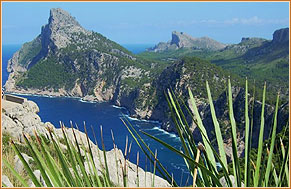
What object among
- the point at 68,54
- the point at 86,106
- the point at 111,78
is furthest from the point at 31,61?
the point at 86,106

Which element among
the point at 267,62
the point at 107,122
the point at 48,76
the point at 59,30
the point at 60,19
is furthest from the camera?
the point at 60,19

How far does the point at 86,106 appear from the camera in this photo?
79375 millimetres

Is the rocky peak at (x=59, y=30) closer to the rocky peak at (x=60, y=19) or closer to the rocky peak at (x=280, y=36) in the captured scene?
the rocky peak at (x=60, y=19)

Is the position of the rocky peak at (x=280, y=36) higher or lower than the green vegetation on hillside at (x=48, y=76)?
higher

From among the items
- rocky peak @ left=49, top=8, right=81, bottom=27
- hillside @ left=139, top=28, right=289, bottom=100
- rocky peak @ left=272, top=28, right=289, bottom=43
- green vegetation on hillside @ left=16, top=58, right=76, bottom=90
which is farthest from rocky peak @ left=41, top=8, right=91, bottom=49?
rocky peak @ left=272, top=28, right=289, bottom=43

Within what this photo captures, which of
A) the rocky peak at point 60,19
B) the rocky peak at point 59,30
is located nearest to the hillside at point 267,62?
the rocky peak at point 59,30

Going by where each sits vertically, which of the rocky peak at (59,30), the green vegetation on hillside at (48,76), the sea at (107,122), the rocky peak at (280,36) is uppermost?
the rocky peak at (59,30)

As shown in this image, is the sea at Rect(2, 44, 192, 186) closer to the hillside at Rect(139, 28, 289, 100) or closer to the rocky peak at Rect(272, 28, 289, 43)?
the hillside at Rect(139, 28, 289, 100)

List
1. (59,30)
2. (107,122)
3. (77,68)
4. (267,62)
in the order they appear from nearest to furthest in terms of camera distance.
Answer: (107,122)
(267,62)
(77,68)
(59,30)

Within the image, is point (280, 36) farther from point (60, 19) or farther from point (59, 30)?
point (60, 19)

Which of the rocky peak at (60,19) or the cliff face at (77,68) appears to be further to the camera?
the rocky peak at (60,19)

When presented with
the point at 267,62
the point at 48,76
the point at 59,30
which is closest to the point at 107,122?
the point at 48,76

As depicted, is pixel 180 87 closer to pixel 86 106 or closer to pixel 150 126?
pixel 150 126

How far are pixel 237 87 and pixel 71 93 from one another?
5538 cm
